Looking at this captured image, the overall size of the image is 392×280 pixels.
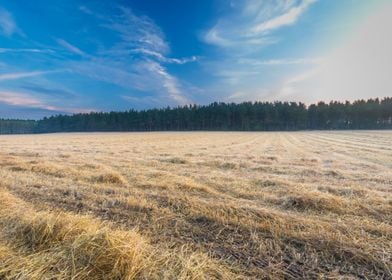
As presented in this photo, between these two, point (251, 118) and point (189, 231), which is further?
point (251, 118)

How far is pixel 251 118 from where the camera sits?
325ft

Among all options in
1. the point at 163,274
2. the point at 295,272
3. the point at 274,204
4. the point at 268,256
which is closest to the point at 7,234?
the point at 163,274

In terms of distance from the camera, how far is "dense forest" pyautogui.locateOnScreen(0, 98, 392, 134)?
88938 mm

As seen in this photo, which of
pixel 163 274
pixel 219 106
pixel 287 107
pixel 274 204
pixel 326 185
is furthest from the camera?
pixel 219 106

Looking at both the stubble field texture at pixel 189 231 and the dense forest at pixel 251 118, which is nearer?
the stubble field texture at pixel 189 231

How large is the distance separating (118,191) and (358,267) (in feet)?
16.7

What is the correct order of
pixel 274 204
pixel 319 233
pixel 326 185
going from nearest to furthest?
pixel 319 233 < pixel 274 204 < pixel 326 185

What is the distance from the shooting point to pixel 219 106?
106 m

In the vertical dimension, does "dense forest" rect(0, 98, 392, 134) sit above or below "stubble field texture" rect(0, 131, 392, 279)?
above

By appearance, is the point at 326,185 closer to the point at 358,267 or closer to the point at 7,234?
the point at 358,267

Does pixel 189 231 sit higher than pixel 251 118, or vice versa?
pixel 251 118

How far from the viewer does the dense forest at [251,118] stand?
292 ft

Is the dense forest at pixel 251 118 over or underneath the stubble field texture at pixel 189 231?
over

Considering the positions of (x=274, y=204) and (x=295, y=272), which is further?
(x=274, y=204)
